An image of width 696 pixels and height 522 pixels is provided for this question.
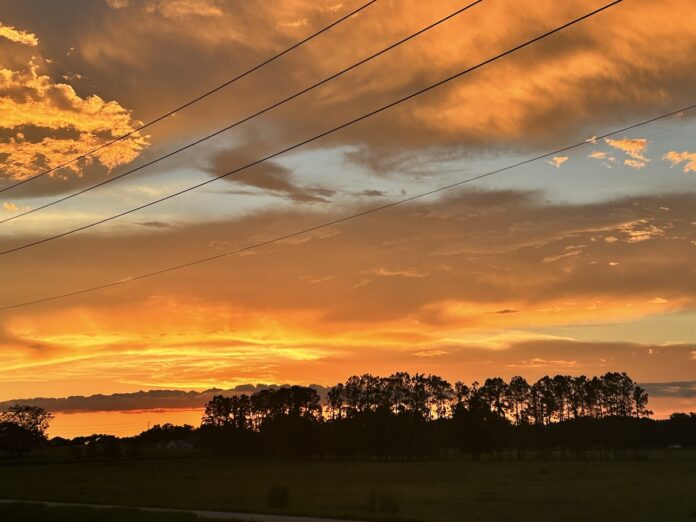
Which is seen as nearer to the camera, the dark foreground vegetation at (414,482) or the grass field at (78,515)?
the grass field at (78,515)

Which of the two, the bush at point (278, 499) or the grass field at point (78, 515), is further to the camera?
the bush at point (278, 499)

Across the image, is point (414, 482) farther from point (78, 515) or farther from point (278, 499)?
point (78, 515)

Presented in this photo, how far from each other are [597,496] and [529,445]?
143937 millimetres

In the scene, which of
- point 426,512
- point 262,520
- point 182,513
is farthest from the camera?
point 426,512

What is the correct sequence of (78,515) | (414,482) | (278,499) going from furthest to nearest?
1. (414,482)
2. (278,499)
3. (78,515)

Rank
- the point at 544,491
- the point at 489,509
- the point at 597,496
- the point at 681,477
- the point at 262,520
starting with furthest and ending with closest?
the point at 681,477 → the point at 544,491 → the point at 597,496 → the point at 489,509 → the point at 262,520

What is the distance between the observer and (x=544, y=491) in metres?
65.0

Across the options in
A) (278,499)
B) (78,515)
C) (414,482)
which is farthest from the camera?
(414,482)

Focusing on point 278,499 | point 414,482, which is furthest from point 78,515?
point 414,482

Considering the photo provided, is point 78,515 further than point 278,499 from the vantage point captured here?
No

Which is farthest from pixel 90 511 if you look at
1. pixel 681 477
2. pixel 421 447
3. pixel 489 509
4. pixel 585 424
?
pixel 585 424

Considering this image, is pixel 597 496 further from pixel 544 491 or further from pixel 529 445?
pixel 529 445

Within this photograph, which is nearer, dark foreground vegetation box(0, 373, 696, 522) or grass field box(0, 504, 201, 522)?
grass field box(0, 504, 201, 522)

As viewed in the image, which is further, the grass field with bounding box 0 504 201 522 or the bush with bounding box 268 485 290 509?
the bush with bounding box 268 485 290 509
